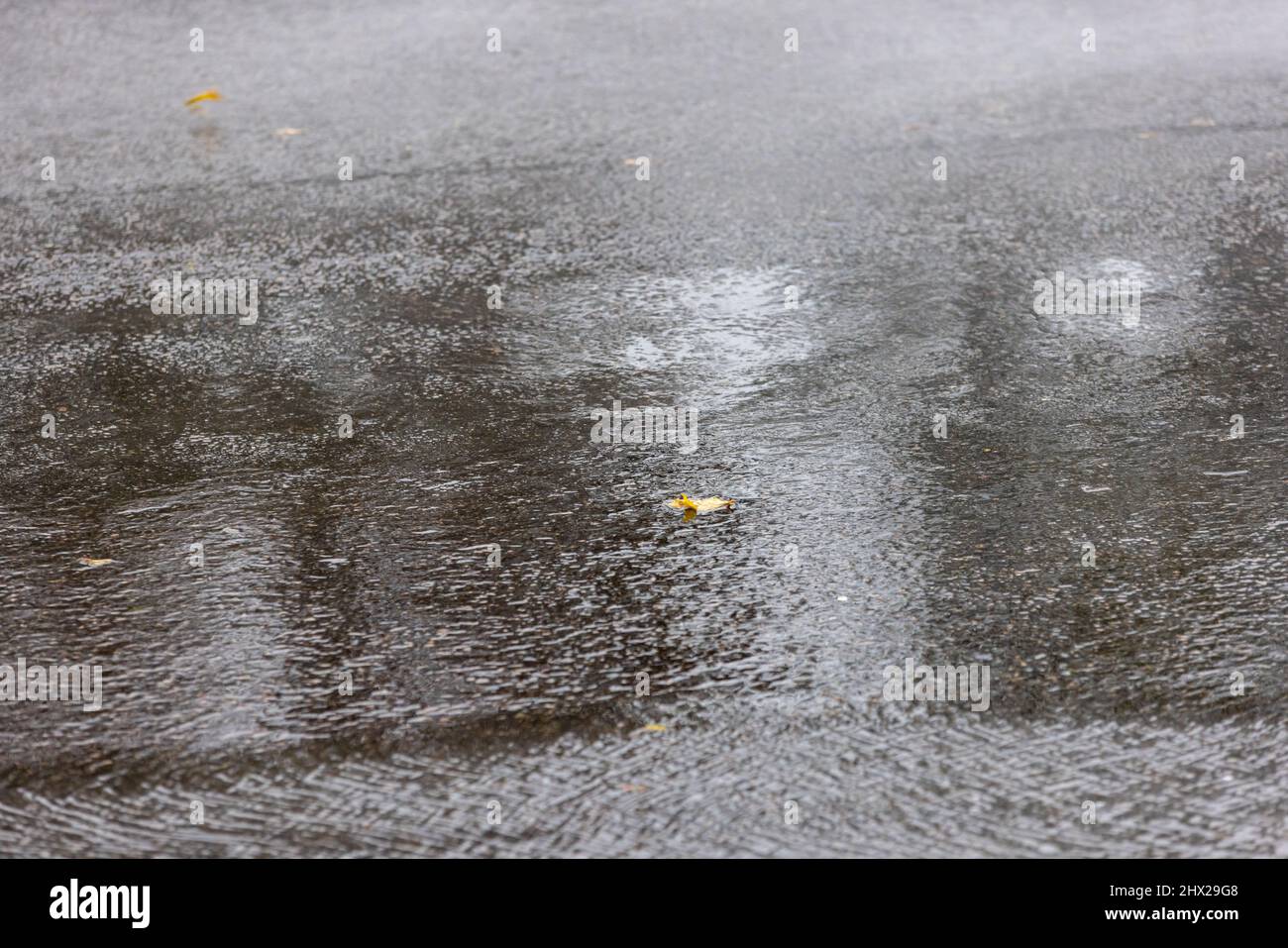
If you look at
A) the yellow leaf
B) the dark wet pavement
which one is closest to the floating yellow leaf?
the dark wet pavement

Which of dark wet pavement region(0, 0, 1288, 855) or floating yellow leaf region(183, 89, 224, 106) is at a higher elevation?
floating yellow leaf region(183, 89, 224, 106)

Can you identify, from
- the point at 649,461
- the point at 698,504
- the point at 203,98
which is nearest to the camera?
the point at 698,504

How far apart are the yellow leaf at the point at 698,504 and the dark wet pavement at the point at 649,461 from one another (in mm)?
45

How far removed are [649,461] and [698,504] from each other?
36 cm

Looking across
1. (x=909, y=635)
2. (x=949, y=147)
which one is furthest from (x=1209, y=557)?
(x=949, y=147)

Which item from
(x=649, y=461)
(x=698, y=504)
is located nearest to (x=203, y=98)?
(x=649, y=461)

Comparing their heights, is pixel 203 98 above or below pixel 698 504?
above

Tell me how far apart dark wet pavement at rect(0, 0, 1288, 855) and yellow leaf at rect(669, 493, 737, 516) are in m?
0.04

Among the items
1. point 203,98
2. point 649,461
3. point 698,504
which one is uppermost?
point 203,98

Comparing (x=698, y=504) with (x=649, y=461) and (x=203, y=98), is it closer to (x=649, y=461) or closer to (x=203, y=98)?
(x=649, y=461)

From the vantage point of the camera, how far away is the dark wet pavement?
318cm

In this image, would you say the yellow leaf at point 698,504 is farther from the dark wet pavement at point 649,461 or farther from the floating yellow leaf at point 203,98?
the floating yellow leaf at point 203,98

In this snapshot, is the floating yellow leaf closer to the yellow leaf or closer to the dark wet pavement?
the dark wet pavement

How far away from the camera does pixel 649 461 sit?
15.2 ft
